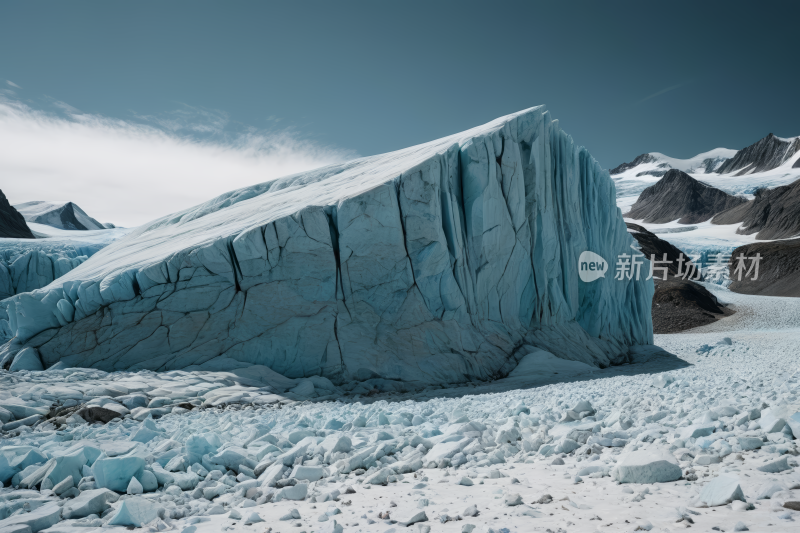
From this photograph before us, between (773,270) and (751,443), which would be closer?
(751,443)

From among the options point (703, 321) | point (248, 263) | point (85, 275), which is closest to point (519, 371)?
point (248, 263)

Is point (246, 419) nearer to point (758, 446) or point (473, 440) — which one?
point (473, 440)

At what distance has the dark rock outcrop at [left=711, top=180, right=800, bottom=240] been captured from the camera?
64.1 metres

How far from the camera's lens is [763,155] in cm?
11019

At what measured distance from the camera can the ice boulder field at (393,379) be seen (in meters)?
2.45

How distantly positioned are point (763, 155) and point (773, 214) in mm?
54868

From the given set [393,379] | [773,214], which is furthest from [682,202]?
[393,379]

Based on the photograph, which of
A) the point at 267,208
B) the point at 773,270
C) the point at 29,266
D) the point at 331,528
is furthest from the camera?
the point at 773,270

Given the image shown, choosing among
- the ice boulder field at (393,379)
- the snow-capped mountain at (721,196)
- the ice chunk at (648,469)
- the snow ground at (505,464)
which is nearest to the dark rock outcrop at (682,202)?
the snow-capped mountain at (721,196)

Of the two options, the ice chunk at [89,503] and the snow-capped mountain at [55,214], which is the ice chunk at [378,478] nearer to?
the ice chunk at [89,503]

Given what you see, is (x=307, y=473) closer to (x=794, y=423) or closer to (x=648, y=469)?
(x=648, y=469)

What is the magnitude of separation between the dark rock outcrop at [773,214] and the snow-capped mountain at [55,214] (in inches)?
3645

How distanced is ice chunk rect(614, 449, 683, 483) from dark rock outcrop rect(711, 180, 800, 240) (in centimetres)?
7750

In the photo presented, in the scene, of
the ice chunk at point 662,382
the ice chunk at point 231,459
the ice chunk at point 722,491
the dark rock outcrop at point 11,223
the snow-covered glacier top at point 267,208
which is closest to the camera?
the ice chunk at point 722,491
